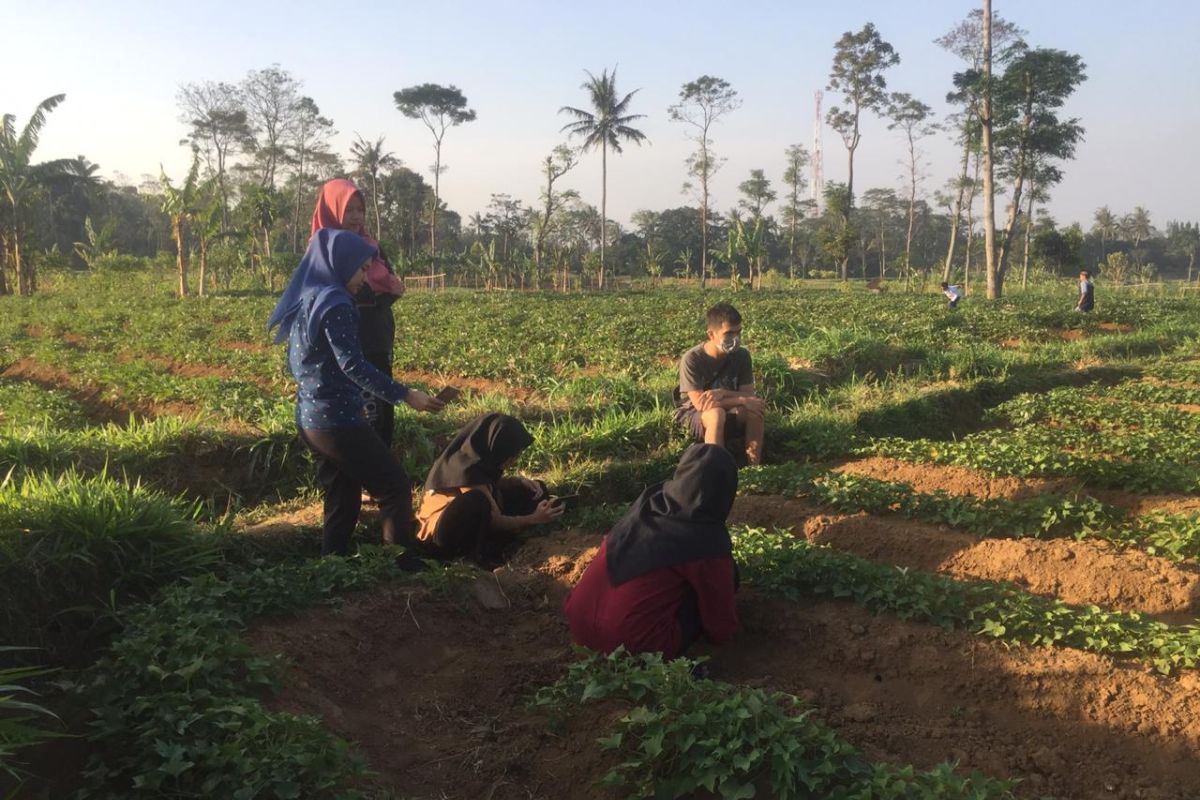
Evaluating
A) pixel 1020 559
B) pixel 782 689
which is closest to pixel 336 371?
pixel 782 689

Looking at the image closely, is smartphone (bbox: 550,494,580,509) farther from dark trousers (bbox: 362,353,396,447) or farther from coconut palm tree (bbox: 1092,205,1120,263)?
coconut palm tree (bbox: 1092,205,1120,263)

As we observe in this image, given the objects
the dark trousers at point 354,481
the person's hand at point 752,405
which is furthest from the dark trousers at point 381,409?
the person's hand at point 752,405

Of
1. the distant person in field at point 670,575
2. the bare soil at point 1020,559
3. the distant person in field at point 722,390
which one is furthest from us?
the distant person in field at point 722,390

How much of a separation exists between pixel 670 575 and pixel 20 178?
98.9ft

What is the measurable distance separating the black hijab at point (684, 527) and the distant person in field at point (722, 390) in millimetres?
2587

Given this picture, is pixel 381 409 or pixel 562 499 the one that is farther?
pixel 562 499

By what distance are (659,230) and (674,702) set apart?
5738 cm

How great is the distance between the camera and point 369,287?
466 centimetres

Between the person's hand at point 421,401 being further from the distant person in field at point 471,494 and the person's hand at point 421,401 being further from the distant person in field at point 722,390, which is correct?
the distant person in field at point 722,390

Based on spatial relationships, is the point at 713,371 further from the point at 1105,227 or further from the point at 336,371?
the point at 1105,227

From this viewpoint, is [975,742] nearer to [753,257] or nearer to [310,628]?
[310,628]

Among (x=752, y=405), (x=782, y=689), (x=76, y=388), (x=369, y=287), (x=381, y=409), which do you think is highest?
(x=369, y=287)

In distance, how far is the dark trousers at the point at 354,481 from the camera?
A: 4.03 meters

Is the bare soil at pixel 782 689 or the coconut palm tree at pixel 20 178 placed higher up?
the coconut palm tree at pixel 20 178
